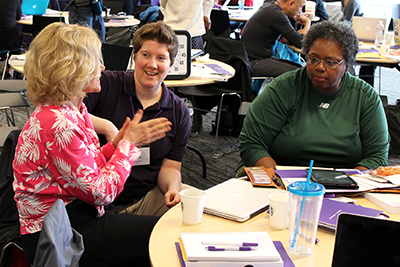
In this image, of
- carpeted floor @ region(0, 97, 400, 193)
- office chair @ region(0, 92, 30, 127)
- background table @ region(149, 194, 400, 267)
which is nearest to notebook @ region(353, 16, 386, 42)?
carpeted floor @ region(0, 97, 400, 193)

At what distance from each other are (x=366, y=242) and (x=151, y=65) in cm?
144

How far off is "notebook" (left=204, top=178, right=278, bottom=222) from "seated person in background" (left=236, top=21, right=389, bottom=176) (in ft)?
1.74

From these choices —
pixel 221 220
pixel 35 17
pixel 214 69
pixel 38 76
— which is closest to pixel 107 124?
pixel 38 76

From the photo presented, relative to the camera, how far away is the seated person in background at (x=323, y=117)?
82.4 inches

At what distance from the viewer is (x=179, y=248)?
45.7 inches

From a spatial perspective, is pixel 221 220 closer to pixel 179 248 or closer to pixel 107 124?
pixel 179 248

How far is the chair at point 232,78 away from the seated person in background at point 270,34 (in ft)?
1.68

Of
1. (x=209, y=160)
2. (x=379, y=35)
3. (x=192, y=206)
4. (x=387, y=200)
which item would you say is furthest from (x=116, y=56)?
(x=379, y=35)

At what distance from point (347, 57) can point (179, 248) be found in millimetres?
1418

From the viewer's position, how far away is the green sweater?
210 cm

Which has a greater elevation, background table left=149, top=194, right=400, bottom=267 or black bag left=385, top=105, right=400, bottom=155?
background table left=149, top=194, right=400, bottom=267

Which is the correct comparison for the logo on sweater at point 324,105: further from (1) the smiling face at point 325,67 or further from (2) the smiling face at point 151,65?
(2) the smiling face at point 151,65

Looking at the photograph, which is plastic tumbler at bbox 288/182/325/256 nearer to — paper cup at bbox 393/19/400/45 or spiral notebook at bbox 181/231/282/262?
spiral notebook at bbox 181/231/282/262

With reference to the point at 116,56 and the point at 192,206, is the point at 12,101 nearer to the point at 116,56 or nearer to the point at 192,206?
the point at 116,56
